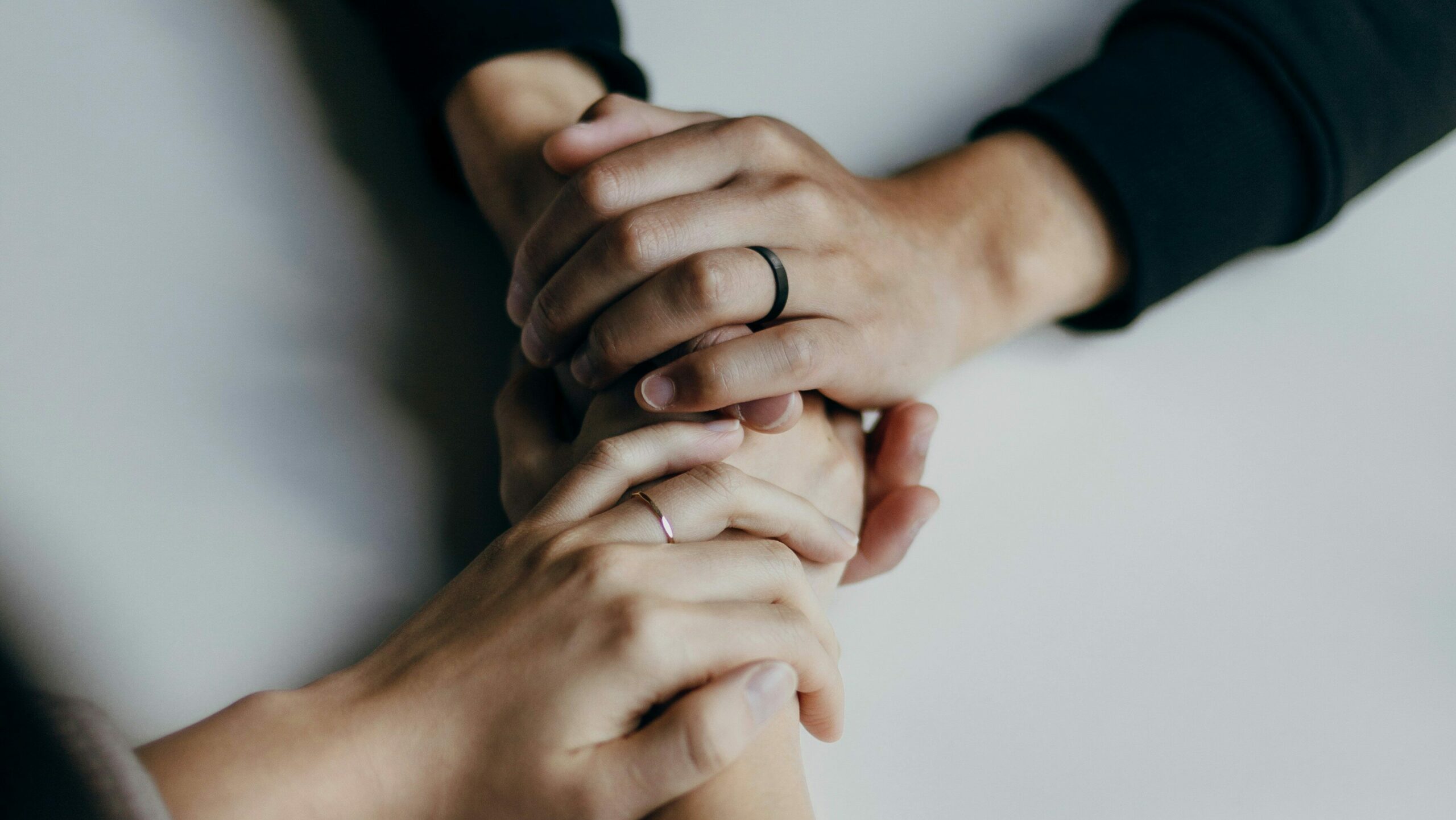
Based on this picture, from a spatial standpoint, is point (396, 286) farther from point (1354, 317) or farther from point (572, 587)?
point (1354, 317)

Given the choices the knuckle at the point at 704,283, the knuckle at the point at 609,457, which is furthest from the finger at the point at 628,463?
the knuckle at the point at 704,283

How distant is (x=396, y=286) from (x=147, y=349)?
0.24m

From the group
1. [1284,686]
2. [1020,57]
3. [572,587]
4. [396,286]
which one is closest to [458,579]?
[572,587]

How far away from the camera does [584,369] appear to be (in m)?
0.82

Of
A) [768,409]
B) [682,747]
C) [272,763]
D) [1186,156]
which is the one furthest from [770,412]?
[1186,156]

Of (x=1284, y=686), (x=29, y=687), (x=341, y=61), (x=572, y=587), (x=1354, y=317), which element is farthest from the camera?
(x=341, y=61)

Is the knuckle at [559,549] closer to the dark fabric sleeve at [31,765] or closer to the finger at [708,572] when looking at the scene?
the finger at [708,572]

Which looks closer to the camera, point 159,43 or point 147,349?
point 147,349

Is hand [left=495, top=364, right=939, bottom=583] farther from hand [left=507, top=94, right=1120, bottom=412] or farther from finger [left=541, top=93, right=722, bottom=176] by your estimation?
finger [left=541, top=93, right=722, bottom=176]

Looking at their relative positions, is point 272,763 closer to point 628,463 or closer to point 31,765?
point 31,765

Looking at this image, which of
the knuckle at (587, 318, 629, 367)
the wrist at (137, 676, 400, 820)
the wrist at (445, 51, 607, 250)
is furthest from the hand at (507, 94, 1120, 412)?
the wrist at (137, 676, 400, 820)

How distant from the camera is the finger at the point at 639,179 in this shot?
0.80 meters

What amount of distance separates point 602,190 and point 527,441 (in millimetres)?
235

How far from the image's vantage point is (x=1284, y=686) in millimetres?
789
